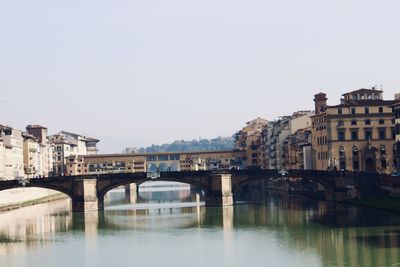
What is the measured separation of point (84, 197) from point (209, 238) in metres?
31.6

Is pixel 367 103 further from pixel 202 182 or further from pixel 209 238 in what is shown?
pixel 209 238

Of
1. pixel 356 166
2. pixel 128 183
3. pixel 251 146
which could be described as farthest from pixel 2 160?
pixel 251 146

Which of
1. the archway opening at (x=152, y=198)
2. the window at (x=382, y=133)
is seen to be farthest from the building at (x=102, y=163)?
the window at (x=382, y=133)

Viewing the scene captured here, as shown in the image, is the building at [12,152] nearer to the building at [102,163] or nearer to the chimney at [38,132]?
the chimney at [38,132]

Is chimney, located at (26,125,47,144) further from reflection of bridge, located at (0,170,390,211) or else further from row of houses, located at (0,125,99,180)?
reflection of bridge, located at (0,170,390,211)

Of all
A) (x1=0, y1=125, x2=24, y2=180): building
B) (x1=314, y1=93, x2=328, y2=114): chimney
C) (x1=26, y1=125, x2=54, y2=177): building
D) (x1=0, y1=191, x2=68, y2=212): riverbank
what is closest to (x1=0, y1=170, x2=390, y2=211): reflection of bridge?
(x1=0, y1=191, x2=68, y2=212): riverbank

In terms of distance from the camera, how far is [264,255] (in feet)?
174

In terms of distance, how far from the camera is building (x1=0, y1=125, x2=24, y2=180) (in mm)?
117450

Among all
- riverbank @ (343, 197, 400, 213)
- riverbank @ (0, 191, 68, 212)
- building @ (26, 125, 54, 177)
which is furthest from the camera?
building @ (26, 125, 54, 177)

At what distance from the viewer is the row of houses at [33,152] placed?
118938 mm

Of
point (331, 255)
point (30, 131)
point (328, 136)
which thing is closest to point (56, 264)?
point (331, 255)

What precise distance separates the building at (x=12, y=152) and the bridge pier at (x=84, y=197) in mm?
24899

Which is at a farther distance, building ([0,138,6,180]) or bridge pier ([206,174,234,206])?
building ([0,138,6,180])

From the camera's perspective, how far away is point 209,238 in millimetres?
62438
